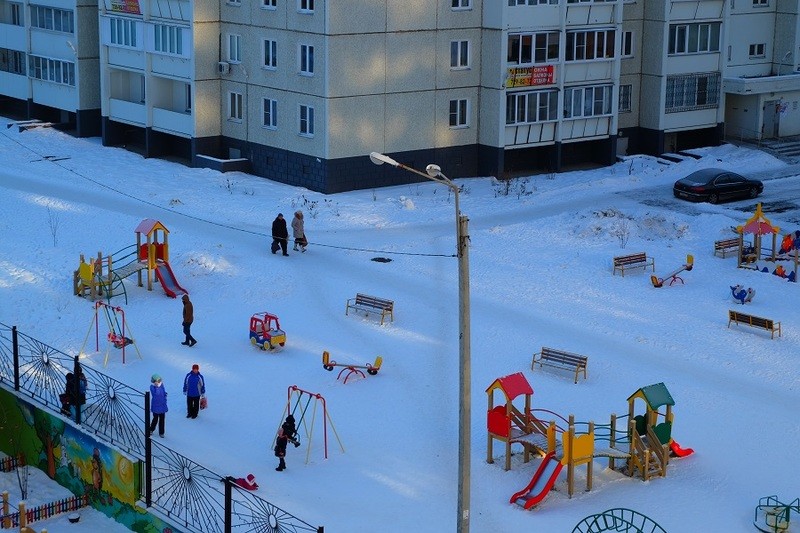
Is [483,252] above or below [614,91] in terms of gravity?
below

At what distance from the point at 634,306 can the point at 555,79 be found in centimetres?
1688

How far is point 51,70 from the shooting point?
196 ft

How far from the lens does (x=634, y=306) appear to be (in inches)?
1432

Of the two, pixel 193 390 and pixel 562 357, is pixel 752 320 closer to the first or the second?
pixel 562 357

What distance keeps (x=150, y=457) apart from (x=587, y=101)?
3197 centimetres

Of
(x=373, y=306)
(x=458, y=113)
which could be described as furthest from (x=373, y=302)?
(x=458, y=113)

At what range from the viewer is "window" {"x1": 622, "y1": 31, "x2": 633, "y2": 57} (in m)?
55.5

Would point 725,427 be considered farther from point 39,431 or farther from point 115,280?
point 115,280

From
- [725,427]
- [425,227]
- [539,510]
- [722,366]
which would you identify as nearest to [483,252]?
[425,227]

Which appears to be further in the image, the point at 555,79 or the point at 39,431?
the point at 555,79

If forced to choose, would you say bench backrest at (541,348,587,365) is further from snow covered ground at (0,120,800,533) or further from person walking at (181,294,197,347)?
person walking at (181,294,197,347)

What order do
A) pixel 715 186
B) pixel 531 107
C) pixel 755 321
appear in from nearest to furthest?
pixel 755 321 < pixel 715 186 < pixel 531 107

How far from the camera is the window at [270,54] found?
49.1 meters

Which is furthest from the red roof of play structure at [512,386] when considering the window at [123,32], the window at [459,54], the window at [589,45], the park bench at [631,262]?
the window at [123,32]
